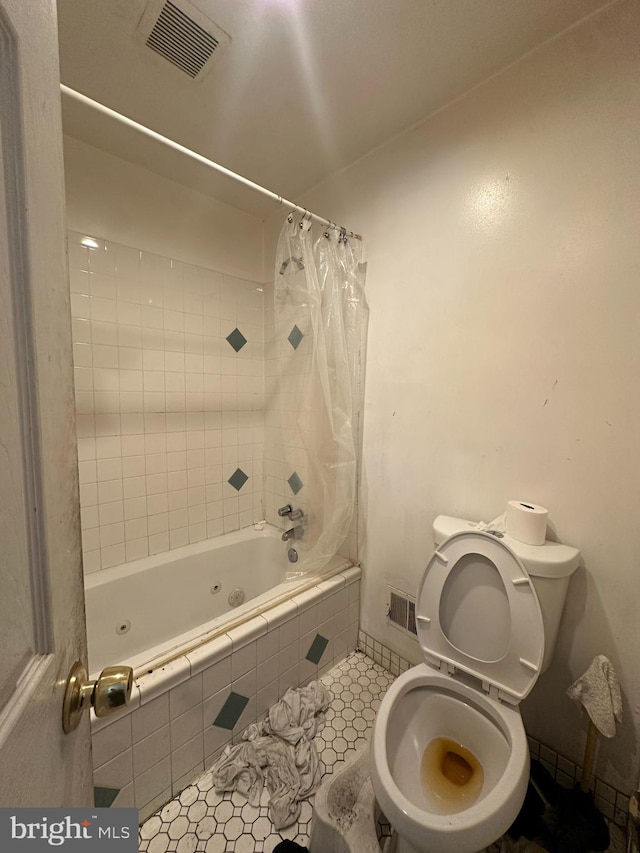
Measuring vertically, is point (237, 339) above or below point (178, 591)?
above

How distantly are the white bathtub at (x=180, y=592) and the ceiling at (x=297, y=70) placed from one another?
176 centimetres

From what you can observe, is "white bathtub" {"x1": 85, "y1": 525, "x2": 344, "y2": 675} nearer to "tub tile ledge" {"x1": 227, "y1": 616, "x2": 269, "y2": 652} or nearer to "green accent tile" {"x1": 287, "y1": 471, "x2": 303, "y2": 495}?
"tub tile ledge" {"x1": 227, "y1": 616, "x2": 269, "y2": 652}

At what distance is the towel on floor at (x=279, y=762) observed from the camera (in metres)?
1.07

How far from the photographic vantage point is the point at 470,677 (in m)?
1.06

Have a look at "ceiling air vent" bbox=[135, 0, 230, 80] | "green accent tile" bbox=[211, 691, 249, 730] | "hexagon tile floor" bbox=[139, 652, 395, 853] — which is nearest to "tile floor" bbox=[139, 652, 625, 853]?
"hexagon tile floor" bbox=[139, 652, 395, 853]

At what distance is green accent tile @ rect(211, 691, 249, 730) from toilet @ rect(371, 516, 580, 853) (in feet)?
1.76

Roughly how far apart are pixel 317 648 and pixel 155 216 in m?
2.15

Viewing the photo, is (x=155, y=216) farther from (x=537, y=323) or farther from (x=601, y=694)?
(x=601, y=694)

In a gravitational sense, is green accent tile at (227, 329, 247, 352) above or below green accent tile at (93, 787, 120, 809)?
above

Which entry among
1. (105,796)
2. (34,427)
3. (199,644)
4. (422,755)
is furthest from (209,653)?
(34,427)

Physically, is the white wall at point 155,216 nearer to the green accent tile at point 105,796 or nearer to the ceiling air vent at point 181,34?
the ceiling air vent at point 181,34

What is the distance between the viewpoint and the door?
301 mm

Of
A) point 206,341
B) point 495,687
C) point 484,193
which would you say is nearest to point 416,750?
point 495,687

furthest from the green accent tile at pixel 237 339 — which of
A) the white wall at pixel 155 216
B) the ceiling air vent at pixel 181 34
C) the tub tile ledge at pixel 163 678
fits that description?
the tub tile ledge at pixel 163 678
